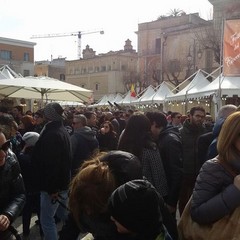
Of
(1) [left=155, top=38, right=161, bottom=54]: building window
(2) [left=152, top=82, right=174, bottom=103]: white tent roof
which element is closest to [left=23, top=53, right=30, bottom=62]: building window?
(1) [left=155, top=38, right=161, bottom=54]: building window

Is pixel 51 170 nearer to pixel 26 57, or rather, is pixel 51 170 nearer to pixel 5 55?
pixel 5 55

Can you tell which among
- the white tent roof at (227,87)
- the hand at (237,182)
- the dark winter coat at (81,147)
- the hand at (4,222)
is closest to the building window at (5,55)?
the white tent roof at (227,87)

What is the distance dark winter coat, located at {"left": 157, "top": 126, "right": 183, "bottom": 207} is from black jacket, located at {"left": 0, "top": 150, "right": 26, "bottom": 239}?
1.71 meters

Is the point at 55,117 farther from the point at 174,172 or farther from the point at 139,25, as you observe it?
the point at 139,25

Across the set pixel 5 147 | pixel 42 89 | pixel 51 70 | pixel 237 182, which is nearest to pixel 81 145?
pixel 5 147

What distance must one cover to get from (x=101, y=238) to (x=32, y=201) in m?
4.25

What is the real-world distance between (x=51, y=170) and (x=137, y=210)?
323 cm

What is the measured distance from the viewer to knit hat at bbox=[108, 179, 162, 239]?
5.68ft

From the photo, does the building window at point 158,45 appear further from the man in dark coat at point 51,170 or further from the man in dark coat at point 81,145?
the man in dark coat at point 51,170

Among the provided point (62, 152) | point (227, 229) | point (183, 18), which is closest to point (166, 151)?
point (62, 152)

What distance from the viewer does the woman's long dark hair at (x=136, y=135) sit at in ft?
13.5

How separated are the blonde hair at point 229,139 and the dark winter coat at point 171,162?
199 centimetres

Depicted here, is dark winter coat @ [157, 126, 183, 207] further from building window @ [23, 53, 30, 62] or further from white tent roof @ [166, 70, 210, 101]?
building window @ [23, 53, 30, 62]

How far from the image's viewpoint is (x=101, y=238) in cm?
202
